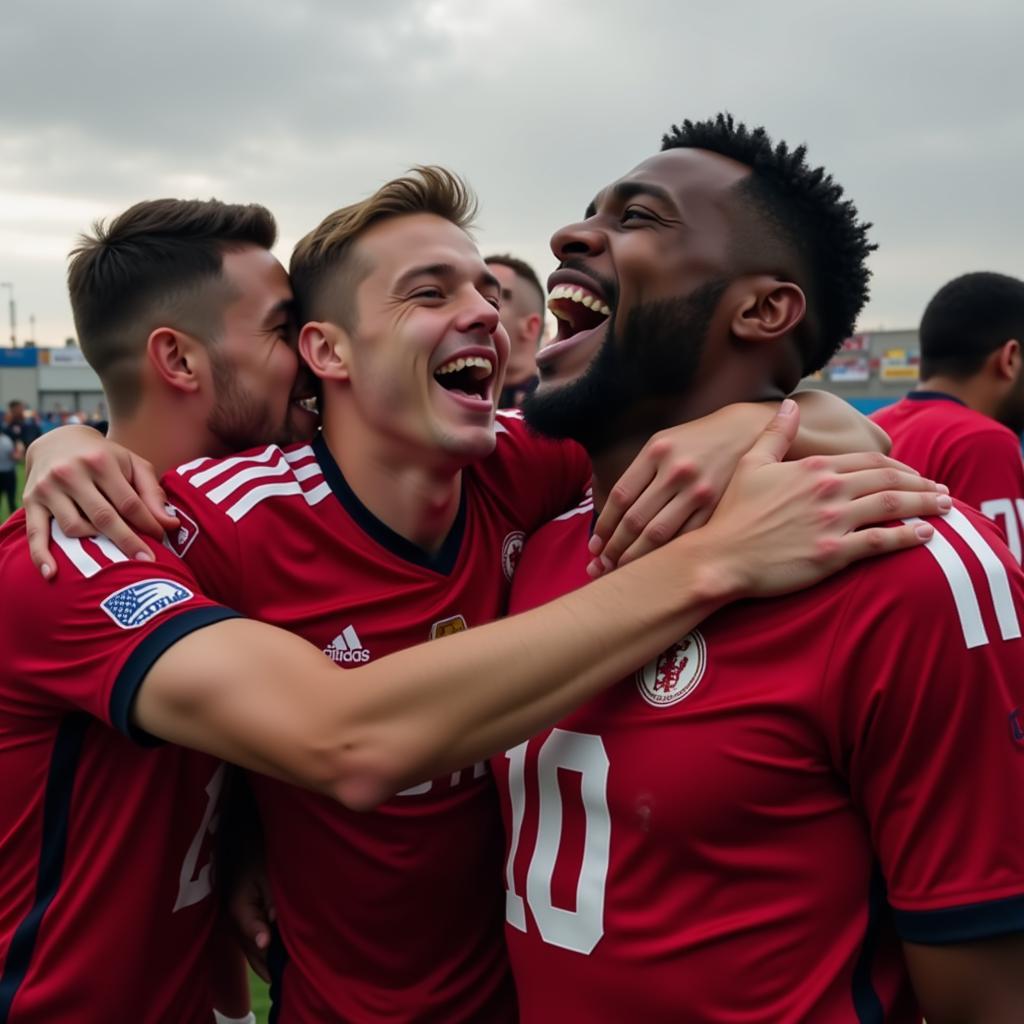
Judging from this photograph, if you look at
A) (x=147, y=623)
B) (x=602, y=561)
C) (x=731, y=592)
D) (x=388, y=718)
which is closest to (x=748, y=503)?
(x=731, y=592)

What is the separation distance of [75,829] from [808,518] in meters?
1.68

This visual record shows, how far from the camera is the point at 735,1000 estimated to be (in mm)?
1644

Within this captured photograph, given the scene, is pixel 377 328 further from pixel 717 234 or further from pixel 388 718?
pixel 388 718

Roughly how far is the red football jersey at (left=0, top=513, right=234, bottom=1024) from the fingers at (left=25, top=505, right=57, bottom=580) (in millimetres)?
21

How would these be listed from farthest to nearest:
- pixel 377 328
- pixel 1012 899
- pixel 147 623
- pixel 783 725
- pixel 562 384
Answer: pixel 377 328
pixel 562 384
pixel 147 623
pixel 783 725
pixel 1012 899

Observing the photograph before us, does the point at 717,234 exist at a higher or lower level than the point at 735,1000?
higher

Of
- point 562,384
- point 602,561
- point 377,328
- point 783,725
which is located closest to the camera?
point 783,725

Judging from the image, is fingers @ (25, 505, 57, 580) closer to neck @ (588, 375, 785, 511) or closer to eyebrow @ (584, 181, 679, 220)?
neck @ (588, 375, 785, 511)

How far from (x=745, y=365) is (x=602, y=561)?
0.53 metres

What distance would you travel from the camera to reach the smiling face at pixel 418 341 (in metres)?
2.46

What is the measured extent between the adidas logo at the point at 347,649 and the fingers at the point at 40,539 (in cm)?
61

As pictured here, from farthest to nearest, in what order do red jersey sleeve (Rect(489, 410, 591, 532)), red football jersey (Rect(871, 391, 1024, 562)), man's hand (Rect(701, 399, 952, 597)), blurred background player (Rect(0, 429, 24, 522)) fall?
1. blurred background player (Rect(0, 429, 24, 522))
2. red football jersey (Rect(871, 391, 1024, 562))
3. red jersey sleeve (Rect(489, 410, 591, 532))
4. man's hand (Rect(701, 399, 952, 597))

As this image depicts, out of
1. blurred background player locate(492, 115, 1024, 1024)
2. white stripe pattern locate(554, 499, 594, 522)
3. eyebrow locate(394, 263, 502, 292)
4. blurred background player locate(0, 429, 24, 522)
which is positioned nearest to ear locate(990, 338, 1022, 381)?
white stripe pattern locate(554, 499, 594, 522)

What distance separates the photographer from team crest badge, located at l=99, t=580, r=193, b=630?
1.85m
